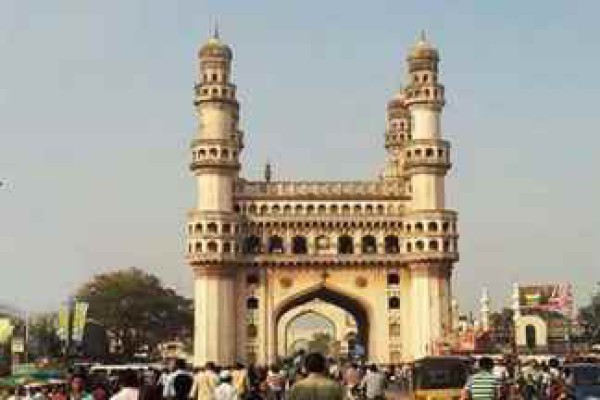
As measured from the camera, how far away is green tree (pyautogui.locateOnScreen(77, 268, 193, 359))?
85.9 m

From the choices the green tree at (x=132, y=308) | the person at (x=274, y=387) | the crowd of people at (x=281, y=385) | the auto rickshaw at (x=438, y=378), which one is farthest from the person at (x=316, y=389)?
the green tree at (x=132, y=308)

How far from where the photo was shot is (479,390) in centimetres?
1343

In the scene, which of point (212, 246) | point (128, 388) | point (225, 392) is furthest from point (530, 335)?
point (128, 388)

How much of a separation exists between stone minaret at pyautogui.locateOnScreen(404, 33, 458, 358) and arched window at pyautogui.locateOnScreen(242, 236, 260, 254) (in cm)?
921

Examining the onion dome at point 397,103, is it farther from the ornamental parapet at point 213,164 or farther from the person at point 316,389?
the person at point 316,389

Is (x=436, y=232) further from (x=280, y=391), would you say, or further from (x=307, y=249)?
(x=280, y=391)

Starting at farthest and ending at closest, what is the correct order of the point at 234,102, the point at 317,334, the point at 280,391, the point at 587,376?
the point at 317,334 → the point at 234,102 → the point at 280,391 → the point at 587,376

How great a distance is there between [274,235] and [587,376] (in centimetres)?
4862

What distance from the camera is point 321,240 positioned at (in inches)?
2687

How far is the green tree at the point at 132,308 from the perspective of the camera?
85.9 meters

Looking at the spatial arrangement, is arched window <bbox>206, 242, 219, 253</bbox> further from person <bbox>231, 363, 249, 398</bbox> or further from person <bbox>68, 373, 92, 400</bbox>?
person <bbox>68, 373, 92, 400</bbox>

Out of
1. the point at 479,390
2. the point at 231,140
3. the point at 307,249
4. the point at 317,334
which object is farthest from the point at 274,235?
the point at 317,334

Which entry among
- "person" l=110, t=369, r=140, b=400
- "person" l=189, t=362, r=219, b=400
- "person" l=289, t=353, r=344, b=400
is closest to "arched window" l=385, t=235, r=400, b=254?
"person" l=189, t=362, r=219, b=400

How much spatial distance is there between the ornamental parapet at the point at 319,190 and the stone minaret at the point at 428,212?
5.07 ft
